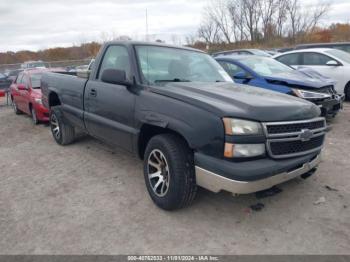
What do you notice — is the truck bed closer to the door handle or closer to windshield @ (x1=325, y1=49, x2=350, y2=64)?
the door handle

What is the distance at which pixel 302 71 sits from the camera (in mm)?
7617

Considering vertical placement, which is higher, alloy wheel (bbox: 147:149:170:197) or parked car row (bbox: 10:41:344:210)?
parked car row (bbox: 10:41:344:210)

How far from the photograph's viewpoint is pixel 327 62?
8938 millimetres

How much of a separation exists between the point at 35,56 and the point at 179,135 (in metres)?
45.9

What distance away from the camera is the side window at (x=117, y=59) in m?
4.07

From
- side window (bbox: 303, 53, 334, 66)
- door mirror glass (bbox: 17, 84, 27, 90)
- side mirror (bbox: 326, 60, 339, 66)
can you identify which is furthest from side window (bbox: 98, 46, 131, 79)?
side window (bbox: 303, 53, 334, 66)

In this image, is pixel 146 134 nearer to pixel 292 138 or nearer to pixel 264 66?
pixel 292 138

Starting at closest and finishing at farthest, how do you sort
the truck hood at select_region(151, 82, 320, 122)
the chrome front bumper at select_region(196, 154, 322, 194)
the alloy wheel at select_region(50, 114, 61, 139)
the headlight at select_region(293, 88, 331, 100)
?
1. the chrome front bumper at select_region(196, 154, 322, 194)
2. the truck hood at select_region(151, 82, 320, 122)
3. the alloy wheel at select_region(50, 114, 61, 139)
4. the headlight at select_region(293, 88, 331, 100)

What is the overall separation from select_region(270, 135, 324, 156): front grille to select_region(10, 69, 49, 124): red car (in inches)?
249

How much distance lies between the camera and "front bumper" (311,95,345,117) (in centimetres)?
611

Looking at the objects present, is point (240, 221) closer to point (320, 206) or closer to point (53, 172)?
point (320, 206)

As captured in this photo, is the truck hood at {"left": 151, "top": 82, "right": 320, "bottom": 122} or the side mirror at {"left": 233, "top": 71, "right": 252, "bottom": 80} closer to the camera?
the truck hood at {"left": 151, "top": 82, "right": 320, "bottom": 122}

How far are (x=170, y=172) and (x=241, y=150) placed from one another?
786 mm

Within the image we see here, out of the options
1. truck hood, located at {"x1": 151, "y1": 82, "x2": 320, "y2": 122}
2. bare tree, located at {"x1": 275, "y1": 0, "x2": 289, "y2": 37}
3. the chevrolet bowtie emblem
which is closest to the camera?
truck hood, located at {"x1": 151, "y1": 82, "x2": 320, "y2": 122}
